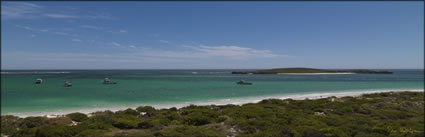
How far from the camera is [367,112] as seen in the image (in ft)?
64.6

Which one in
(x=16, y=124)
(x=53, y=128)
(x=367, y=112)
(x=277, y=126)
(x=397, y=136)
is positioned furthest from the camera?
(x=367, y=112)

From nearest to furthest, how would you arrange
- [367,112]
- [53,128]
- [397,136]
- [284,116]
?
[397,136] → [53,128] → [284,116] → [367,112]

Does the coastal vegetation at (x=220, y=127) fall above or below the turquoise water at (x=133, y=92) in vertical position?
above

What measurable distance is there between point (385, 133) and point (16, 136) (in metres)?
19.2

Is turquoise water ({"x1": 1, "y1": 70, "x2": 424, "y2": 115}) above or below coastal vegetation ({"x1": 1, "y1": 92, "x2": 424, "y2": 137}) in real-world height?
below

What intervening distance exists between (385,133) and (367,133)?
1.08m

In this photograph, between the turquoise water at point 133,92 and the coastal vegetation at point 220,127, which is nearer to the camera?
the coastal vegetation at point 220,127

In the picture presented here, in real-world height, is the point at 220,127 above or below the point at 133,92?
above

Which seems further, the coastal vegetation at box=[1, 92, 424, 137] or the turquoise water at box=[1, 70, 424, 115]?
the turquoise water at box=[1, 70, 424, 115]

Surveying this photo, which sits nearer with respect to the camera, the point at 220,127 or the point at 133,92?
the point at 220,127

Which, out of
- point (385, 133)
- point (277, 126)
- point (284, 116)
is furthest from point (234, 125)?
point (385, 133)

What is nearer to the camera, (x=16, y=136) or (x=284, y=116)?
(x=16, y=136)

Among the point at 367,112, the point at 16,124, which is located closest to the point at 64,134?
the point at 16,124

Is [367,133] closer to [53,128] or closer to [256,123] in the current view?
[256,123]
